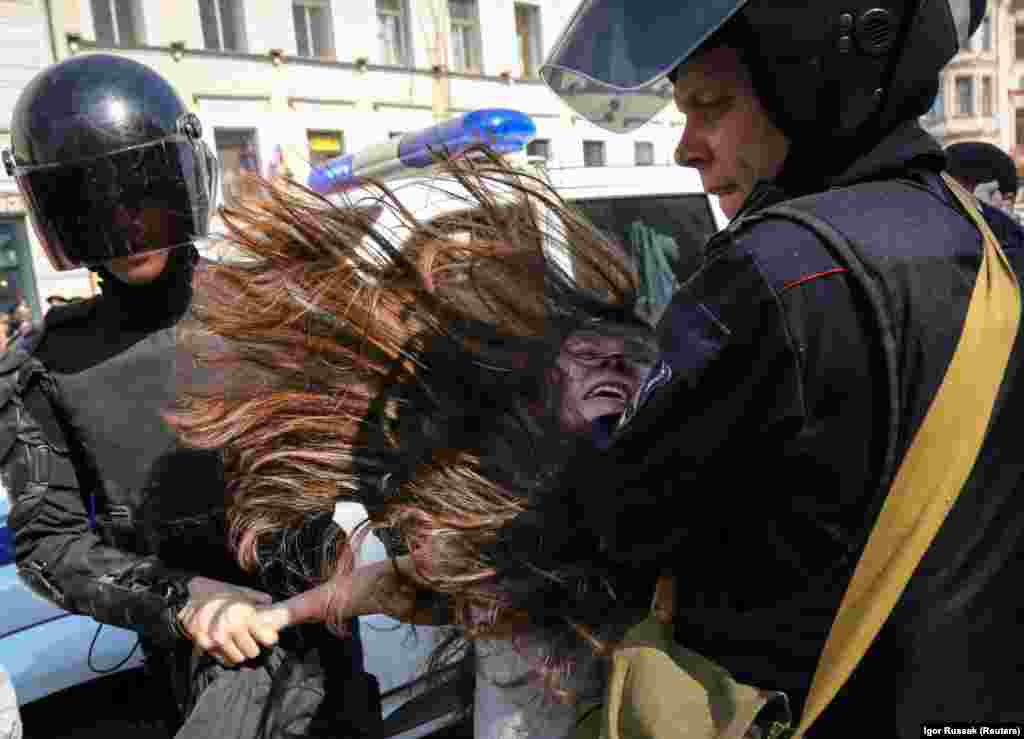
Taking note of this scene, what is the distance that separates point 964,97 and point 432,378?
41.8 meters

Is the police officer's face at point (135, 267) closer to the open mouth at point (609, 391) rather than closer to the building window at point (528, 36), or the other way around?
the open mouth at point (609, 391)

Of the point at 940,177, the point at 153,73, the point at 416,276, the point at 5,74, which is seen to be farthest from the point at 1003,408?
the point at 5,74

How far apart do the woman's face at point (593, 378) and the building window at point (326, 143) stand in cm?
1552

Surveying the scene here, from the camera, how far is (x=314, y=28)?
16250 millimetres

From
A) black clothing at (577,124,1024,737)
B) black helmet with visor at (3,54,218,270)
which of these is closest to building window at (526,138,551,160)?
black helmet with visor at (3,54,218,270)

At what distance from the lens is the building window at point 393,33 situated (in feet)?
56.1

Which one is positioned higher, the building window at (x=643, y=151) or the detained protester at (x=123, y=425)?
the detained protester at (x=123, y=425)

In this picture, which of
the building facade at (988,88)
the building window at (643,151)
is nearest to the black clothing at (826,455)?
the building window at (643,151)

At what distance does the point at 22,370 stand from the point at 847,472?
1534mm

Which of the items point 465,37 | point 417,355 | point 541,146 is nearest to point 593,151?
point 541,146

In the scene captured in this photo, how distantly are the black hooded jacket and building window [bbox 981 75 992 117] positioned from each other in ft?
137

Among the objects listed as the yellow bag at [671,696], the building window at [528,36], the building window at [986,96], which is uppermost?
the building window at [528,36]

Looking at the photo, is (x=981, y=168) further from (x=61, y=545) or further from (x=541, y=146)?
(x=541, y=146)

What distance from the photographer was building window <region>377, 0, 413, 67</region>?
1711cm
